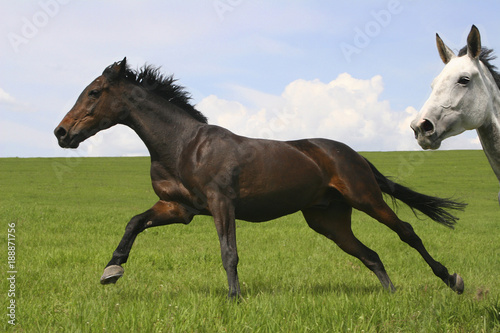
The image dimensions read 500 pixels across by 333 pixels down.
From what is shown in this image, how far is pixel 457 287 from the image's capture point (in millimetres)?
5449

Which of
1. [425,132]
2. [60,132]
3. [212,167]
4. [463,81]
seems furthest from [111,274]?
[463,81]

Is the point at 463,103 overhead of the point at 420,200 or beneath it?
overhead

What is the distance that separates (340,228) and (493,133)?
2.55 metres

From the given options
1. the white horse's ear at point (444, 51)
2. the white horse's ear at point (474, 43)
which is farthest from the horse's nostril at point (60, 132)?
the white horse's ear at point (474, 43)

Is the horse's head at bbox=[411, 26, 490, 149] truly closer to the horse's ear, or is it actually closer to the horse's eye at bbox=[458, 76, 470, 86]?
the horse's eye at bbox=[458, 76, 470, 86]

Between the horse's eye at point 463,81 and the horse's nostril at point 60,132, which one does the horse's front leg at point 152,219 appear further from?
the horse's eye at point 463,81

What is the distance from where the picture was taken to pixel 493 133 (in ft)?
12.3

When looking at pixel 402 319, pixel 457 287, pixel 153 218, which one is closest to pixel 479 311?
pixel 402 319

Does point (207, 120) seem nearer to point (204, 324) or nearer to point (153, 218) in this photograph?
point (153, 218)

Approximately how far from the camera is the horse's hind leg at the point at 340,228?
5.81 m

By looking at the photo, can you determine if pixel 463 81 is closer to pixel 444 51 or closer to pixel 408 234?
pixel 444 51

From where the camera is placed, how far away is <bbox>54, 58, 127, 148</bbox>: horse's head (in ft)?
16.7

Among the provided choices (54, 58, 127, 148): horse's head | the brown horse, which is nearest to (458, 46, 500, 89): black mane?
the brown horse

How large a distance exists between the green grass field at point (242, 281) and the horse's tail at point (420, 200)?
0.97 feet
